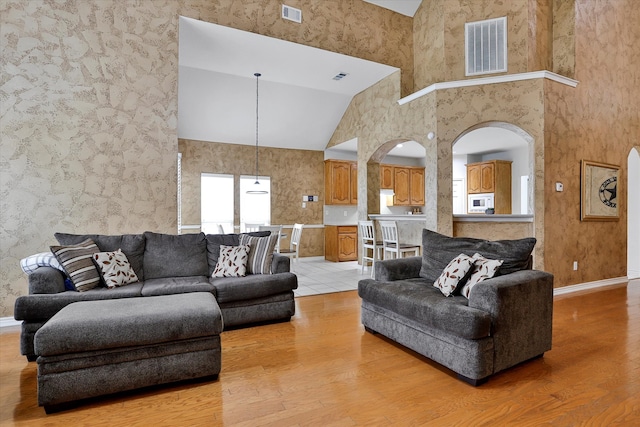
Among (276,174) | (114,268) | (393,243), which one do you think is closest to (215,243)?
(114,268)

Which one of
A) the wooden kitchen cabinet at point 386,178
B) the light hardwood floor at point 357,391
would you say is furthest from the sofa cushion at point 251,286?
the wooden kitchen cabinet at point 386,178

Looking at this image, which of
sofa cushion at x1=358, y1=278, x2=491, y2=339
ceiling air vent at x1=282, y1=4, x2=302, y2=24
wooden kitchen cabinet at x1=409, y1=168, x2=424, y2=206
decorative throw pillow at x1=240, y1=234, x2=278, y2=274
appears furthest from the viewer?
wooden kitchen cabinet at x1=409, y1=168, x2=424, y2=206

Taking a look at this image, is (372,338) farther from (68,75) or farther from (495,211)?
(495,211)

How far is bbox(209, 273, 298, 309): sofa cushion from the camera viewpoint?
129 inches

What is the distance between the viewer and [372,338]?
3.12 m

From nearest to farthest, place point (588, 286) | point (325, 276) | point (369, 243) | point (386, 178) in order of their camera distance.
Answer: point (588, 286) → point (325, 276) → point (369, 243) → point (386, 178)

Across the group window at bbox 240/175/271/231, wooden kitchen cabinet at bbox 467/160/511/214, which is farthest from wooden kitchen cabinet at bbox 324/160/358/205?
wooden kitchen cabinet at bbox 467/160/511/214

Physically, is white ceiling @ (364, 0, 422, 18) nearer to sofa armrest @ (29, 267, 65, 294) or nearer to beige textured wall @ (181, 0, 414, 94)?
beige textured wall @ (181, 0, 414, 94)

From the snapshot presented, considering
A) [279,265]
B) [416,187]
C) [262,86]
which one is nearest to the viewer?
[279,265]

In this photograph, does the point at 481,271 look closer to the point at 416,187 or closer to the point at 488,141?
the point at 488,141

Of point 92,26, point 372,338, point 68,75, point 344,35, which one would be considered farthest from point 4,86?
point 372,338

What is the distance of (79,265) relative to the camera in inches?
119

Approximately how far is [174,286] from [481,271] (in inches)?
104

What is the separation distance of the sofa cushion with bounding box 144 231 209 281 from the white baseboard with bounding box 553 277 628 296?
476 centimetres
